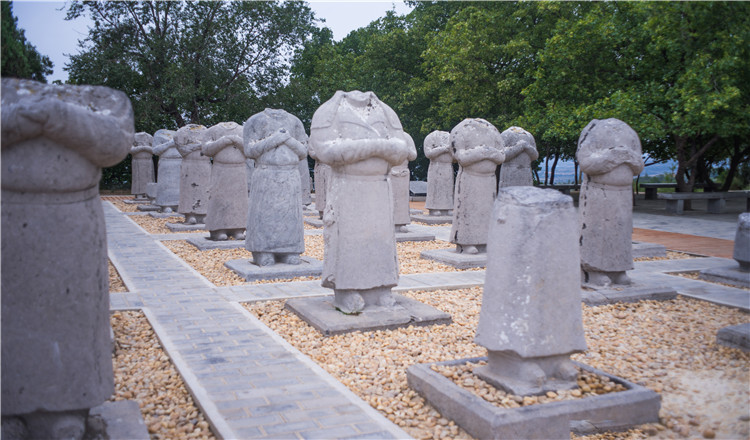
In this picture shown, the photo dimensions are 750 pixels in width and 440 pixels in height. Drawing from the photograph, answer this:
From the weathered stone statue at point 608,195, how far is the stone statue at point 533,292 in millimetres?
3715

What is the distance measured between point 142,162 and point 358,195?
1741 cm

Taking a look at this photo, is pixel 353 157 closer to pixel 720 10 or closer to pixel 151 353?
pixel 151 353

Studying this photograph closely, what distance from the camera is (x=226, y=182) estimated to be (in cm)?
1120

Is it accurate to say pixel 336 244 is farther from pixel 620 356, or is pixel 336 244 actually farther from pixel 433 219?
pixel 433 219

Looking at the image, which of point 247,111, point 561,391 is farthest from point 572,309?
point 247,111

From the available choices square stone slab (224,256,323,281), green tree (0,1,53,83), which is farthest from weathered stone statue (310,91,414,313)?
green tree (0,1,53,83)

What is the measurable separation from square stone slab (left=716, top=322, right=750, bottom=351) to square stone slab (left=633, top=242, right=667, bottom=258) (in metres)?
5.23

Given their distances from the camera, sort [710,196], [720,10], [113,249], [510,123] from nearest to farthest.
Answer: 1. [113,249]
2. [720,10]
3. [710,196]
4. [510,123]

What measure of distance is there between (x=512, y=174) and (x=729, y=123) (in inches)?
298

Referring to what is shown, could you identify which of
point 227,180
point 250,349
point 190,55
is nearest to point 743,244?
point 250,349

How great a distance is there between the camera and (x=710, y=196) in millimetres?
19500

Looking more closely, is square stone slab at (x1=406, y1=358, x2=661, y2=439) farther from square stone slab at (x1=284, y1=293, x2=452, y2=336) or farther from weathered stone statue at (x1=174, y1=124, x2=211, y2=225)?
weathered stone statue at (x1=174, y1=124, x2=211, y2=225)

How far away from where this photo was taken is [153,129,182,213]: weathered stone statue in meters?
17.2

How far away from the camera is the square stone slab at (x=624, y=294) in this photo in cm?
759
